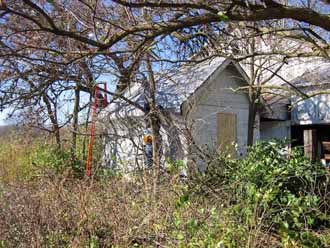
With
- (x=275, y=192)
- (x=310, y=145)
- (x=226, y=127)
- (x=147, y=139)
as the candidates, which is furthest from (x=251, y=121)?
(x=275, y=192)

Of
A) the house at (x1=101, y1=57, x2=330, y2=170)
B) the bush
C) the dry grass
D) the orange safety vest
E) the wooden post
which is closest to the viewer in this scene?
the dry grass

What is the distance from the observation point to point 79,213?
519 cm

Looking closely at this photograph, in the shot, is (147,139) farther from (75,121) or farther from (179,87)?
(179,87)

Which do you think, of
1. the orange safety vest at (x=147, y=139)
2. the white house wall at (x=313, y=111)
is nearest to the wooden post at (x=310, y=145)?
the orange safety vest at (x=147, y=139)

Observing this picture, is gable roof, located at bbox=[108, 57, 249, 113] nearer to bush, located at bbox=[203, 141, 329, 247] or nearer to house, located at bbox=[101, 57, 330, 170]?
house, located at bbox=[101, 57, 330, 170]

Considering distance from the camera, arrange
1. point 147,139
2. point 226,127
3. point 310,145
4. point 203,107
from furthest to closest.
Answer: point 226,127, point 203,107, point 147,139, point 310,145

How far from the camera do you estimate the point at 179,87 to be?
41.9 ft

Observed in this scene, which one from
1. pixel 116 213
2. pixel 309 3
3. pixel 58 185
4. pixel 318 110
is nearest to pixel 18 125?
pixel 58 185

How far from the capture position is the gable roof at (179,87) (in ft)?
40.0

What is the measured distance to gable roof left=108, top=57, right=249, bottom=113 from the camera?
1219 centimetres

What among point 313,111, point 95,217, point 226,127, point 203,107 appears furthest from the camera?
point 313,111

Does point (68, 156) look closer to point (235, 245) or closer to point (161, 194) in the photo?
point (161, 194)

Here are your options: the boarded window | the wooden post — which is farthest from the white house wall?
the wooden post

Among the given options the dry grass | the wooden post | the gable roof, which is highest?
the gable roof
